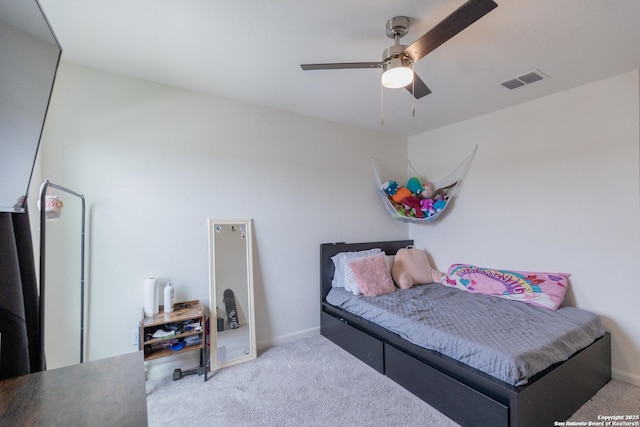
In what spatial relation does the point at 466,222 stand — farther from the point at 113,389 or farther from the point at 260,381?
the point at 113,389

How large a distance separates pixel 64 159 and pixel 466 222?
3.83m

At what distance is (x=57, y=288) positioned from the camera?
2.01 m

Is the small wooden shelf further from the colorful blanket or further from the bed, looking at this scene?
the colorful blanket

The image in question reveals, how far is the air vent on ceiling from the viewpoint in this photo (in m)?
2.25

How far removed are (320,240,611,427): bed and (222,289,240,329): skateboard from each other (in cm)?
108

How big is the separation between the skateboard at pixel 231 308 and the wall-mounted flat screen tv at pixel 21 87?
1.72m

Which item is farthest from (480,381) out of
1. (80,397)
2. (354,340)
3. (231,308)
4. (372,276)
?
(231,308)

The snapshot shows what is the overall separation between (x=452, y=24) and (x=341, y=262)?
2.28 meters

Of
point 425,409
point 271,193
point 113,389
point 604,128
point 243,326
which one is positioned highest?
point 604,128

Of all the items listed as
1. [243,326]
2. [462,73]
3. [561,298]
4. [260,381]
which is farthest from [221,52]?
[561,298]

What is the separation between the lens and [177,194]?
8.07 ft

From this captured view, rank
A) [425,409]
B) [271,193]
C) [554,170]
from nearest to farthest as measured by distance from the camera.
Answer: [425,409] → [554,170] → [271,193]

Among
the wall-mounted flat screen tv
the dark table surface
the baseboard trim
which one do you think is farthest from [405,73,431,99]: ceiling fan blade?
the baseboard trim

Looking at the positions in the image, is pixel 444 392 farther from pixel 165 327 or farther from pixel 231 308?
pixel 165 327
